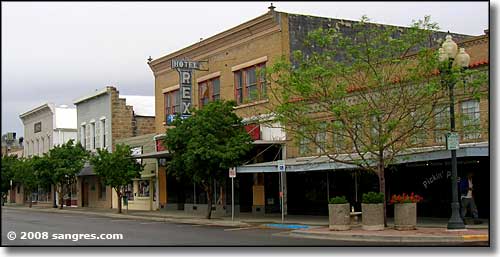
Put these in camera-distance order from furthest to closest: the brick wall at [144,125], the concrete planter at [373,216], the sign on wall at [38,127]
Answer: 1. the sign on wall at [38,127]
2. the brick wall at [144,125]
3. the concrete planter at [373,216]

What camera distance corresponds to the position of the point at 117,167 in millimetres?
38719

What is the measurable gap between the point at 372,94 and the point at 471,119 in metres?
3.58

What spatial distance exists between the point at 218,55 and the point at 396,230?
18.4m

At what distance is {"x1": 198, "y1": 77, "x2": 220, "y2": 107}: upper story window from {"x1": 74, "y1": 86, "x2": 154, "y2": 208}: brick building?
1018cm

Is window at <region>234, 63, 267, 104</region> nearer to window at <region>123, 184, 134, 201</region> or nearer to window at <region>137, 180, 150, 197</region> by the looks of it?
window at <region>137, 180, 150, 197</region>

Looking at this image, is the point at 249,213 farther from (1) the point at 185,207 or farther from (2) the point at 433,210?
(2) the point at 433,210

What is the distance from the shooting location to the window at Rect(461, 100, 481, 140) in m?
21.4

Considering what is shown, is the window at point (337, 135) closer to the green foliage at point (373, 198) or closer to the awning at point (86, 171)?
the green foliage at point (373, 198)

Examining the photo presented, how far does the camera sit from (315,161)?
27094mm

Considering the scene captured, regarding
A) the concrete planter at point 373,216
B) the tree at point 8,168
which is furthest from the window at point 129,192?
the concrete planter at point 373,216

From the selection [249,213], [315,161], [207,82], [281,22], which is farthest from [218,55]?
[315,161]

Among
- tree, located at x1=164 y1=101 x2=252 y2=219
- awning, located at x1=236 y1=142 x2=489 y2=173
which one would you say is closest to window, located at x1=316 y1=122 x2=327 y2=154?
awning, located at x1=236 y1=142 x2=489 y2=173

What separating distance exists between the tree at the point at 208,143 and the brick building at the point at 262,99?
0.82m

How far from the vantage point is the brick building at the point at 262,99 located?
29250mm
